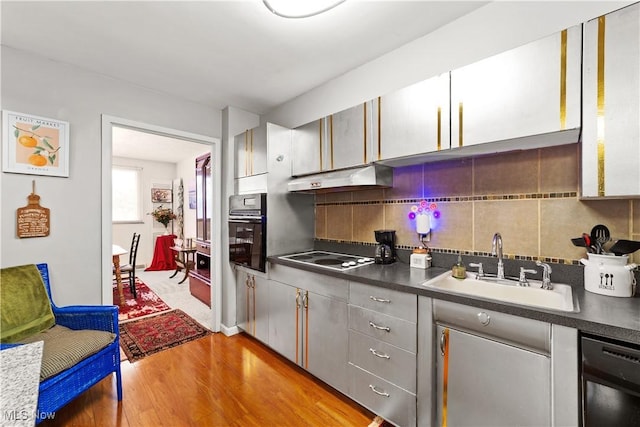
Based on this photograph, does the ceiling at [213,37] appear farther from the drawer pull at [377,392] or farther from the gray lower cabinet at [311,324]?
the drawer pull at [377,392]

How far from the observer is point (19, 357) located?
903 mm

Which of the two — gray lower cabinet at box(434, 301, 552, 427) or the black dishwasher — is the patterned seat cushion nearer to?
gray lower cabinet at box(434, 301, 552, 427)

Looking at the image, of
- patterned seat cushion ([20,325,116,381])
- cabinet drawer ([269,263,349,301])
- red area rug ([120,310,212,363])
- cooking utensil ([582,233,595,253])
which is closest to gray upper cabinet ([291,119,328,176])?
cabinet drawer ([269,263,349,301])

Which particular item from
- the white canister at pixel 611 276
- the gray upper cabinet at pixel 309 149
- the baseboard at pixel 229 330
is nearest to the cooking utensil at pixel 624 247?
the white canister at pixel 611 276

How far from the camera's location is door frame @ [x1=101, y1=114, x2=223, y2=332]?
94.3 inches

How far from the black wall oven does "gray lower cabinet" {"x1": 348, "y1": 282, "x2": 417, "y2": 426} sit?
1.07 metres

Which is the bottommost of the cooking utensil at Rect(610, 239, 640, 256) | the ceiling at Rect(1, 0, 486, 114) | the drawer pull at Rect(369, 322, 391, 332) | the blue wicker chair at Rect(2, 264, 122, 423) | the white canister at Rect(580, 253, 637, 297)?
the blue wicker chair at Rect(2, 264, 122, 423)

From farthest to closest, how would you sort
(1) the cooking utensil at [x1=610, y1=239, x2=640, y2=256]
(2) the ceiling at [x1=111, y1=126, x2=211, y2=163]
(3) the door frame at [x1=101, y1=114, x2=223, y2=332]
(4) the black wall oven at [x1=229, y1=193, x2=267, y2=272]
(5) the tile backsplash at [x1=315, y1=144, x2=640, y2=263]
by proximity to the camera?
(2) the ceiling at [x1=111, y1=126, x2=211, y2=163], (4) the black wall oven at [x1=229, y1=193, x2=267, y2=272], (3) the door frame at [x1=101, y1=114, x2=223, y2=332], (5) the tile backsplash at [x1=315, y1=144, x2=640, y2=263], (1) the cooking utensil at [x1=610, y1=239, x2=640, y2=256]

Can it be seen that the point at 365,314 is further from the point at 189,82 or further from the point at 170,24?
the point at 189,82

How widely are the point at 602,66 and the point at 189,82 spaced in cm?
287

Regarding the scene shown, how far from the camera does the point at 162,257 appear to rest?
20.3 ft

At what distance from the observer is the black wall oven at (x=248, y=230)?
2562mm

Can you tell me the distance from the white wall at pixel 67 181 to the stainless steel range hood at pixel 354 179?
175cm

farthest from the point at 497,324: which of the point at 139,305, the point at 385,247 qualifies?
the point at 139,305
